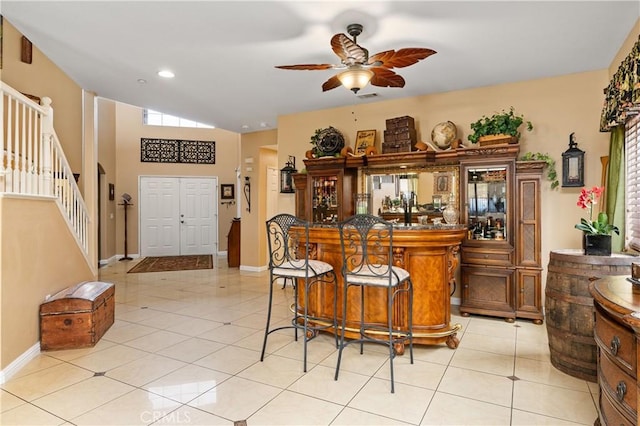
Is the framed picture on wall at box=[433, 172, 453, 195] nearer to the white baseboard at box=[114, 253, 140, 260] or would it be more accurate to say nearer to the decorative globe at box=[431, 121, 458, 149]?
the decorative globe at box=[431, 121, 458, 149]

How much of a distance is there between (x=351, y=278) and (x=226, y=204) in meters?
7.61

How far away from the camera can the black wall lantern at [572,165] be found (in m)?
3.97

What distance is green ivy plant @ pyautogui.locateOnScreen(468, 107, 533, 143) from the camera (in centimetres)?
407

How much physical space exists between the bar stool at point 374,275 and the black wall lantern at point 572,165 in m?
2.39

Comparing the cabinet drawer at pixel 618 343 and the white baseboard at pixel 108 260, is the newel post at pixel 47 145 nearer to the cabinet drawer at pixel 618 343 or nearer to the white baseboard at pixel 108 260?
the cabinet drawer at pixel 618 343

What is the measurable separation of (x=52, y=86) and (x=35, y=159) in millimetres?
1382

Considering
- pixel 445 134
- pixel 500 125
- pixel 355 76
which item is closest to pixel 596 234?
pixel 500 125

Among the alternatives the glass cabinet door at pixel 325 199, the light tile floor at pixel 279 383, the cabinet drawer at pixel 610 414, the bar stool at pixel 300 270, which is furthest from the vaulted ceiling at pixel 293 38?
the light tile floor at pixel 279 383

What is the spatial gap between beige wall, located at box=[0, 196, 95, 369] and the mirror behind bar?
3.63m

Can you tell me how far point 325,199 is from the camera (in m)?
5.34

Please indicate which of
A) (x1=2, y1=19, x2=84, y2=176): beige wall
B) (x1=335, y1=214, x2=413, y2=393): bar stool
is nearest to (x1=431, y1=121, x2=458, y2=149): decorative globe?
(x1=335, y1=214, x2=413, y2=393): bar stool

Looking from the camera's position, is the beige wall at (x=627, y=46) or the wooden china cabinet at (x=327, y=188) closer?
the beige wall at (x=627, y=46)

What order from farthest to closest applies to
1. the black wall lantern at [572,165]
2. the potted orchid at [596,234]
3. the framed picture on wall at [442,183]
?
the framed picture on wall at [442,183] → the black wall lantern at [572,165] → the potted orchid at [596,234]

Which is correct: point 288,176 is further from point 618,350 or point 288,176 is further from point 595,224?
point 618,350
